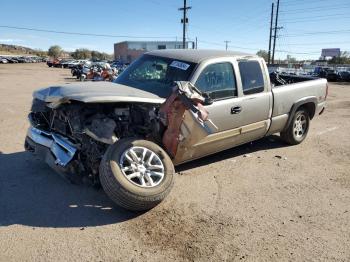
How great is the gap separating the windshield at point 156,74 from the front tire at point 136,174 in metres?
0.92

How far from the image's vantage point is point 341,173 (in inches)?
215

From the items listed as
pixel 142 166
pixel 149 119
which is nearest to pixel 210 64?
pixel 149 119

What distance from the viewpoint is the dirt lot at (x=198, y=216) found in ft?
10.6

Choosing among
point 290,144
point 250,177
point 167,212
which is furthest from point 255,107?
point 167,212

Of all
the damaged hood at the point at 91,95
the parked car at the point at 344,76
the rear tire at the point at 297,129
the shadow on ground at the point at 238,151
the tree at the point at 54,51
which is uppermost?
the tree at the point at 54,51

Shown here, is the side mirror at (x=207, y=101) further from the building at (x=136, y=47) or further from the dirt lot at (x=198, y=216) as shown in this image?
the building at (x=136, y=47)

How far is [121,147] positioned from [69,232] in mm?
1054

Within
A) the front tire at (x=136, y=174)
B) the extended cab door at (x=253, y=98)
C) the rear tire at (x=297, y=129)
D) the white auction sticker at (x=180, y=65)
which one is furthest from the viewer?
the rear tire at (x=297, y=129)

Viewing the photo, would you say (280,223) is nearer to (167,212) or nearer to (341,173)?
(167,212)

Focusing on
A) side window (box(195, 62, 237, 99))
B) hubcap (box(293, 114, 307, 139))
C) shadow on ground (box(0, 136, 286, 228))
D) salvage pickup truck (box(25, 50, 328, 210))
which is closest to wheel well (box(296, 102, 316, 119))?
hubcap (box(293, 114, 307, 139))

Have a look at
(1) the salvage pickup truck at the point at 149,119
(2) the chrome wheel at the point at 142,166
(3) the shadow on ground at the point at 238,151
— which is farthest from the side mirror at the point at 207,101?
(3) the shadow on ground at the point at 238,151

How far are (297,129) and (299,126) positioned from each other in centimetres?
8

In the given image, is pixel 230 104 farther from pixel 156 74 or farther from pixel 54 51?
pixel 54 51

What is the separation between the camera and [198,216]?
12.8 feet
